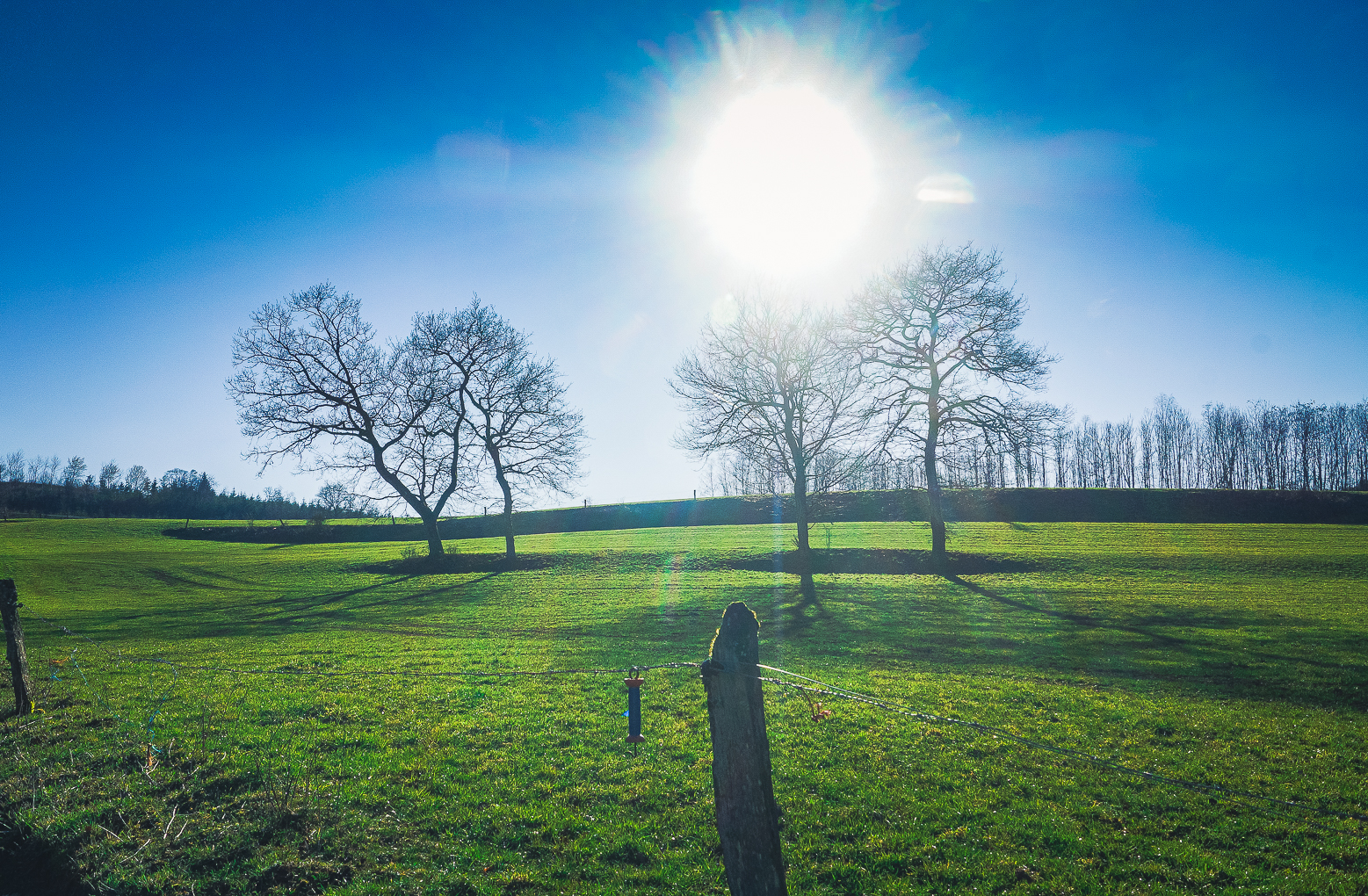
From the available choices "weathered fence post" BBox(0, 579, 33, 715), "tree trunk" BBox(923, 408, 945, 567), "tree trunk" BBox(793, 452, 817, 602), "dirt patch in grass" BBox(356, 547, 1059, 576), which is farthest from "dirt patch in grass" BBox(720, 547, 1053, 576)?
"weathered fence post" BBox(0, 579, 33, 715)

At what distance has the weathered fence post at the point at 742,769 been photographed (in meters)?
3.73

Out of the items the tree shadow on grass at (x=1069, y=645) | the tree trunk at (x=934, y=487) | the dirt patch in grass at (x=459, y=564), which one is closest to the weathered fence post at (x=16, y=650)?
the tree shadow on grass at (x=1069, y=645)

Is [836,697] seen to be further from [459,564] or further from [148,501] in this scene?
[148,501]

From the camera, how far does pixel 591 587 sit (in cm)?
2744

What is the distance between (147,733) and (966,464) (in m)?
27.3

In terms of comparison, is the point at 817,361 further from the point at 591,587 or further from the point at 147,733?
the point at 147,733

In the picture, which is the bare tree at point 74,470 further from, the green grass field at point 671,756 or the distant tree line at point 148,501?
the green grass field at point 671,756

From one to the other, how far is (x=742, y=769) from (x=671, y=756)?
4.67 m

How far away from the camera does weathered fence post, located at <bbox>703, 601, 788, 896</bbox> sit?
12.2 feet

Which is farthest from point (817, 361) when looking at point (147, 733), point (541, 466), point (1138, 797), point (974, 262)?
point (147, 733)

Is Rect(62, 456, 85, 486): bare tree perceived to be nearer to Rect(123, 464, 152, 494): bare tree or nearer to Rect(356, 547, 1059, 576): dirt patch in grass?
Rect(123, 464, 152, 494): bare tree

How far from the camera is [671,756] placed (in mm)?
7938

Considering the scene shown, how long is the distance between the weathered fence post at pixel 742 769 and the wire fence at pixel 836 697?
0.11m

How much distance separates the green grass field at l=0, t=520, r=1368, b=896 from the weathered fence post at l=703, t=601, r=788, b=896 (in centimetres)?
188
